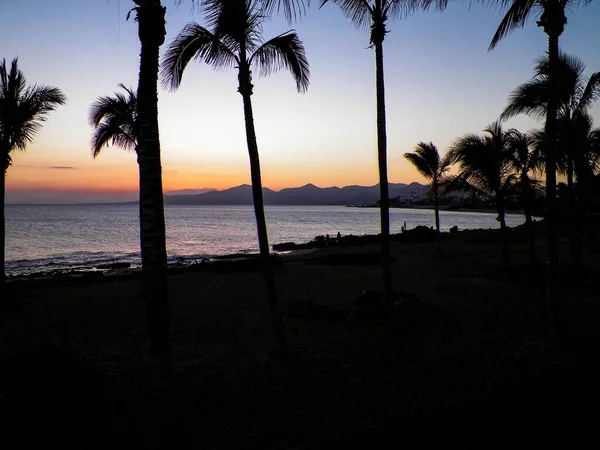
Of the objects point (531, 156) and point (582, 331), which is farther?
point (531, 156)

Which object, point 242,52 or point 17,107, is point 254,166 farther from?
point 17,107

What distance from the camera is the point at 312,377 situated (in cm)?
768

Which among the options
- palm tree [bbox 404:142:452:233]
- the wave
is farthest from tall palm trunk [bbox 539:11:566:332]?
the wave

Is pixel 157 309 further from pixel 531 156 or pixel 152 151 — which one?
pixel 531 156

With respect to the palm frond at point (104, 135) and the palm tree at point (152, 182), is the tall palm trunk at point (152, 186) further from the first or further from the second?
the palm frond at point (104, 135)

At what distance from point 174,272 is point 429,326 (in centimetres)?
1866

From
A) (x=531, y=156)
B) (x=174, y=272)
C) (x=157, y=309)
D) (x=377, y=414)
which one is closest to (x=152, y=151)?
(x=157, y=309)

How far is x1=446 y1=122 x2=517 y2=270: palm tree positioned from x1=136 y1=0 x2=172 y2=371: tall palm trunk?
1604 cm

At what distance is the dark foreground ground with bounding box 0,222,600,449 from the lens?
521cm

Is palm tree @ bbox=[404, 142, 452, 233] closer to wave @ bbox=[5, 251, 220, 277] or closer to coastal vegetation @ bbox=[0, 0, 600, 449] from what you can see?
coastal vegetation @ bbox=[0, 0, 600, 449]

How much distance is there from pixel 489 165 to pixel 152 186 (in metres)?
16.8

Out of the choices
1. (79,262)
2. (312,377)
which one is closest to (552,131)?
(312,377)

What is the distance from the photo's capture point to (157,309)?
5434 millimetres

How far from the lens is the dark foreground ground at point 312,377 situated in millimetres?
5215
